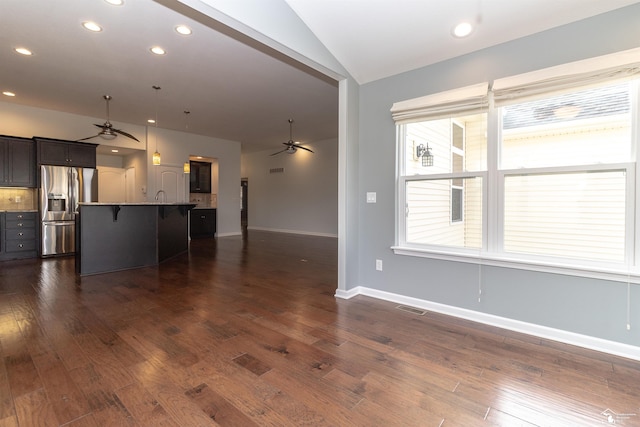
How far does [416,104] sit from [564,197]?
152cm

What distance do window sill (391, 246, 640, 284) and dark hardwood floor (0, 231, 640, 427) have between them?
1.86 ft

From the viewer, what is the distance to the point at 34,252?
5.91 metres

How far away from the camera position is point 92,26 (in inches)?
128

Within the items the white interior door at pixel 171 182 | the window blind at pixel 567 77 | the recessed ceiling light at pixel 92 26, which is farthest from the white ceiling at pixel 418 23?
the white interior door at pixel 171 182

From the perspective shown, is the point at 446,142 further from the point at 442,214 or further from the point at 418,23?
the point at 418,23

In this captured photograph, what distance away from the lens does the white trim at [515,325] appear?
221cm

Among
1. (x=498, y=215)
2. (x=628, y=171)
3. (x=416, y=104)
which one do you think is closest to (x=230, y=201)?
(x=416, y=104)

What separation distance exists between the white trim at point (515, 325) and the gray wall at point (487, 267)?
1.4 inches

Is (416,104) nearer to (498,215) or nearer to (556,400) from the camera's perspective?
(498,215)

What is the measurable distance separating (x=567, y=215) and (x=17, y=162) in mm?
8437

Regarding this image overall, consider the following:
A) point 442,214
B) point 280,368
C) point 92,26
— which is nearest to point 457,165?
point 442,214

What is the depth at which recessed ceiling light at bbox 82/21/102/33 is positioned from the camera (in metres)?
3.21

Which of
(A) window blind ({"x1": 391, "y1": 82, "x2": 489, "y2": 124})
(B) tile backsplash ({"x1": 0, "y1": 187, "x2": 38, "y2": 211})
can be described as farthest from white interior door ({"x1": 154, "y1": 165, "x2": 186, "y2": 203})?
(A) window blind ({"x1": 391, "y1": 82, "x2": 489, "y2": 124})

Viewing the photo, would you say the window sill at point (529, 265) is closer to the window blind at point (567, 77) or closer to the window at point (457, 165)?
the window at point (457, 165)
